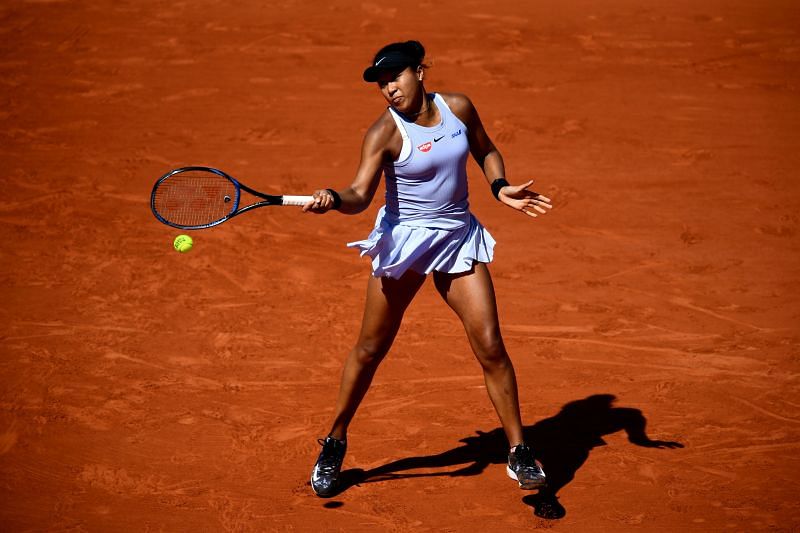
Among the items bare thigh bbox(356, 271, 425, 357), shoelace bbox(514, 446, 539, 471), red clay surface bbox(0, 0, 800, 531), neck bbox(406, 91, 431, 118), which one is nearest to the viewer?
neck bbox(406, 91, 431, 118)

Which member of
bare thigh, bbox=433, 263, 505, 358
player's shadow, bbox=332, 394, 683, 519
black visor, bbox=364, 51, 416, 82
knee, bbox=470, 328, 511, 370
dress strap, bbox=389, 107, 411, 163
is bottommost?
player's shadow, bbox=332, 394, 683, 519

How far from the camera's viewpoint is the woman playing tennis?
15.4ft

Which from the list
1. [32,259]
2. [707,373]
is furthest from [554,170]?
[32,259]

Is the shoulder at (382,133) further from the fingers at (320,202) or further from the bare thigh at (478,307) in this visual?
the bare thigh at (478,307)

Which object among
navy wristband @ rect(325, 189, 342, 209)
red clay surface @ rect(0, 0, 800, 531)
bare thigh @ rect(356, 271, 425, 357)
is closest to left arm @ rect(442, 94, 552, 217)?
bare thigh @ rect(356, 271, 425, 357)

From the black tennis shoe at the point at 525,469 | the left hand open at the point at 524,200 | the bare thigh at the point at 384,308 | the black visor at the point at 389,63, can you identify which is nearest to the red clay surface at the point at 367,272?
the black tennis shoe at the point at 525,469

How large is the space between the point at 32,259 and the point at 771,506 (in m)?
6.42

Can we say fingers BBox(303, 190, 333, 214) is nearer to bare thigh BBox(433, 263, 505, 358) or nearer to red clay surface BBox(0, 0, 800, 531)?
bare thigh BBox(433, 263, 505, 358)

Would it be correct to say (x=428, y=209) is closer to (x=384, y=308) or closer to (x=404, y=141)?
(x=404, y=141)

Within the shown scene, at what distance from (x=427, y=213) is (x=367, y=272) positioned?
11.1ft

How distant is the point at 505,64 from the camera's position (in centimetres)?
1165

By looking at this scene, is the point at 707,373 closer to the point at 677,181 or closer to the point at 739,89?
the point at 677,181

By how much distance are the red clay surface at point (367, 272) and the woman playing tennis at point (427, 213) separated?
2.81 feet

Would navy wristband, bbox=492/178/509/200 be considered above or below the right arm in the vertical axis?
below
